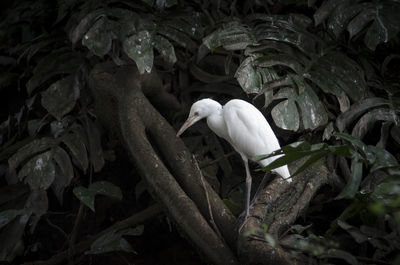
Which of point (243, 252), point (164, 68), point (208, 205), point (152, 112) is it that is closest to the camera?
point (243, 252)

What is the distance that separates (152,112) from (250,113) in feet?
1.88

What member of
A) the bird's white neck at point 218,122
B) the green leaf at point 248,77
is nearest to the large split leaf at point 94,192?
the bird's white neck at point 218,122

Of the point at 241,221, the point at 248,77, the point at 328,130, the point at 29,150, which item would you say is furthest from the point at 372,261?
the point at 29,150

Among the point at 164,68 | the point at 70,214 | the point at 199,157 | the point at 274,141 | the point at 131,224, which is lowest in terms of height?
the point at 70,214

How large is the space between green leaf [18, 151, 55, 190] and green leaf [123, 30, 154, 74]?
2.42 ft

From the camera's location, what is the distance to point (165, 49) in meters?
2.31

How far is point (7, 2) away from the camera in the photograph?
4.12 m

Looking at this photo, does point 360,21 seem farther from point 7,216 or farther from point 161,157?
point 7,216

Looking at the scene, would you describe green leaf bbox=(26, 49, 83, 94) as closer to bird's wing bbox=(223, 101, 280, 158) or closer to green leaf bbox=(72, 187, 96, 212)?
green leaf bbox=(72, 187, 96, 212)

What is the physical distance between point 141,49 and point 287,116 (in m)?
0.85

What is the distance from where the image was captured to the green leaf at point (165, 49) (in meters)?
2.29

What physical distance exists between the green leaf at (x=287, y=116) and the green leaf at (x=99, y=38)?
973 millimetres

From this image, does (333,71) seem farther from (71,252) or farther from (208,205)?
(71,252)

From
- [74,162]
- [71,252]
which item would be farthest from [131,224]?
[74,162]
